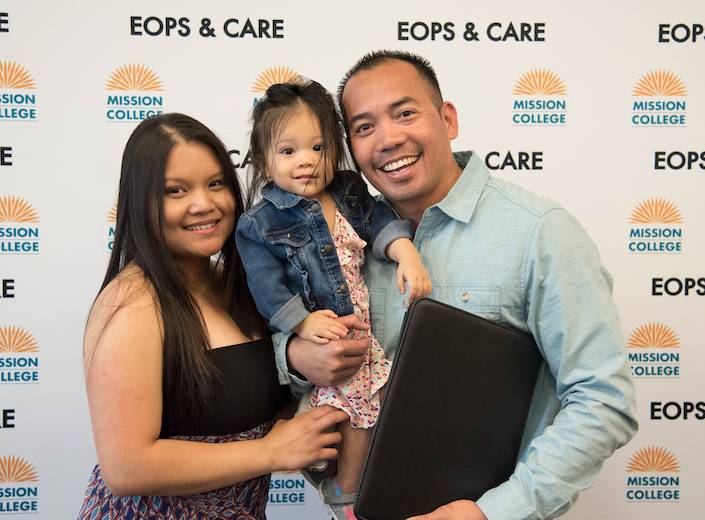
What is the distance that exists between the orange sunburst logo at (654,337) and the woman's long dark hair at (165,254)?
5.59 ft

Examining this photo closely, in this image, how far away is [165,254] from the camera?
1340 millimetres

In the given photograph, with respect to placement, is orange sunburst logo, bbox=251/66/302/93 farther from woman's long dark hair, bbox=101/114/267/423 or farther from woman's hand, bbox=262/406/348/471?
woman's hand, bbox=262/406/348/471

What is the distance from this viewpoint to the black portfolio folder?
113 cm

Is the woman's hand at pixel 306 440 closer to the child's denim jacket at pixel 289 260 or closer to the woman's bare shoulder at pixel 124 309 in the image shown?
the child's denim jacket at pixel 289 260

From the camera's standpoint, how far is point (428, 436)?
3.79ft

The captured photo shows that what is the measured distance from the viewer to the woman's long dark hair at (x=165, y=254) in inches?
50.3

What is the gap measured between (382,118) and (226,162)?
409 millimetres

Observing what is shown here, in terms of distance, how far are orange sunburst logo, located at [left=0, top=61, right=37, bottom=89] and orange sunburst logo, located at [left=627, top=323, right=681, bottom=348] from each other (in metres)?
2.59

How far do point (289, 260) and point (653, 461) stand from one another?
6.33 feet

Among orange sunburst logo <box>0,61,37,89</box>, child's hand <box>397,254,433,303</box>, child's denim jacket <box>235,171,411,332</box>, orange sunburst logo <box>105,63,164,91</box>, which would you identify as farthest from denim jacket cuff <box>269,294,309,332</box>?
orange sunburst logo <box>0,61,37,89</box>

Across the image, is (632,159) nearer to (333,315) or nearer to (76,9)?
(333,315)

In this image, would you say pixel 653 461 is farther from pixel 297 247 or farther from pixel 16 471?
pixel 16 471

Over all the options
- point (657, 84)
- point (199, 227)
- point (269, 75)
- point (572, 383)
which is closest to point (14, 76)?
point (269, 75)

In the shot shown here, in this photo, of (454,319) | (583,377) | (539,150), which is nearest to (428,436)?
(454,319)
